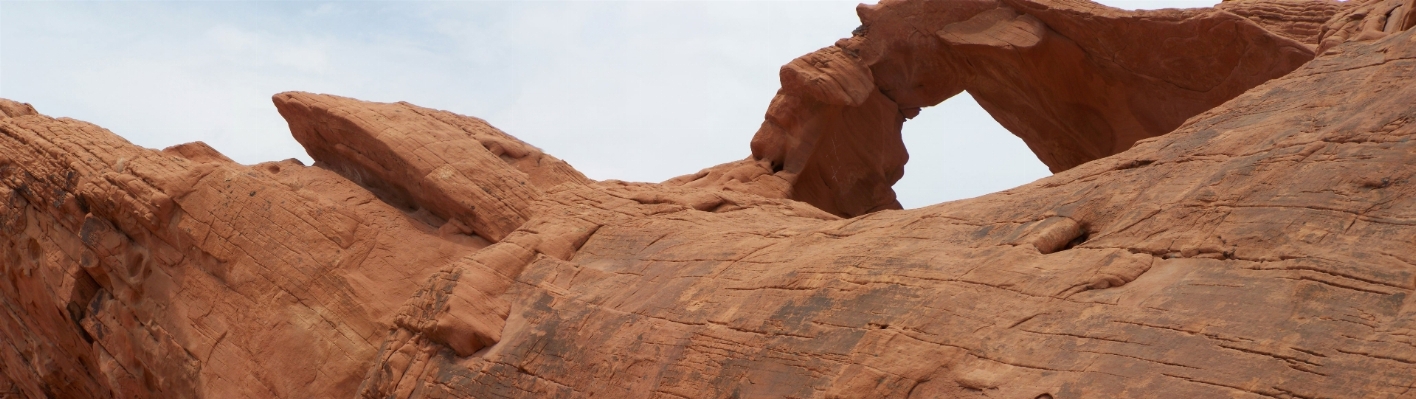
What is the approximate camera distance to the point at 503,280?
10820 millimetres

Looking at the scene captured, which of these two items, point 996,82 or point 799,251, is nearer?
point 799,251

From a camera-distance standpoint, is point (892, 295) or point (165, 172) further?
point (165, 172)

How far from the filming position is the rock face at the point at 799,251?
20.8 feet

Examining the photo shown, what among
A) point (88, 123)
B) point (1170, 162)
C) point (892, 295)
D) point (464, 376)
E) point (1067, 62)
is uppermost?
point (1067, 62)

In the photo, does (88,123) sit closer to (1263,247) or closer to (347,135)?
(347,135)

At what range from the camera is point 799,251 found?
9383 mm

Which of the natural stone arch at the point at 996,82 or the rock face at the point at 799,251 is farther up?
the natural stone arch at the point at 996,82

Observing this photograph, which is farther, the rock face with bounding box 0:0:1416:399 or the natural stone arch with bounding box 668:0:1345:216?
the natural stone arch with bounding box 668:0:1345:216

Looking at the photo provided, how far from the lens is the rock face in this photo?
6.34m

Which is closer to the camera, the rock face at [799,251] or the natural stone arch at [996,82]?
the rock face at [799,251]

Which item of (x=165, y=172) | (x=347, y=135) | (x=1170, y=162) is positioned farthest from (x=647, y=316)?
(x=165, y=172)

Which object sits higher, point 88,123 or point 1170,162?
point 1170,162

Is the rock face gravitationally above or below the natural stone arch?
below

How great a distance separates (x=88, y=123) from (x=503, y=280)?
605cm
